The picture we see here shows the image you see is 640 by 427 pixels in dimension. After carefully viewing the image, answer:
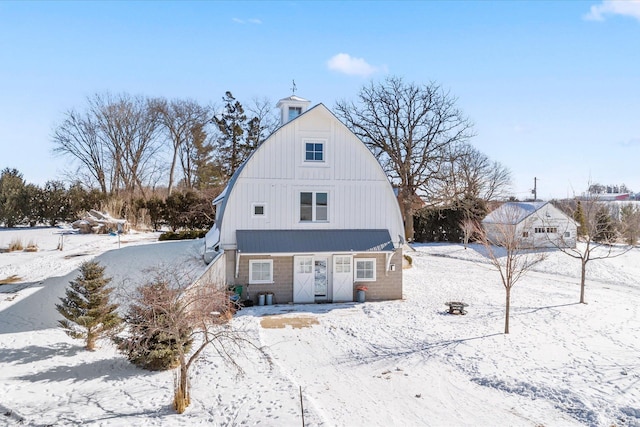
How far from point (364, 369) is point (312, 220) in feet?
24.2

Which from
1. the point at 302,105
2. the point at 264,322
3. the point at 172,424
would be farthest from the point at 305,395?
the point at 302,105

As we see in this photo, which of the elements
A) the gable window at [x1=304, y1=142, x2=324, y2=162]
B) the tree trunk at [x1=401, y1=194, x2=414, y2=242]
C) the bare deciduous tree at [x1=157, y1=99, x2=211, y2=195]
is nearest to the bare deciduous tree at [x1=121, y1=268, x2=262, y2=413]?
the gable window at [x1=304, y1=142, x2=324, y2=162]

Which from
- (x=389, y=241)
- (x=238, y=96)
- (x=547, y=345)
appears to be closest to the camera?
(x=547, y=345)

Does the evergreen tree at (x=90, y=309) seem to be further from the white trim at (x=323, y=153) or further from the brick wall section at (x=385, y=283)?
the brick wall section at (x=385, y=283)

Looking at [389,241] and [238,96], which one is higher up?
[238,96]

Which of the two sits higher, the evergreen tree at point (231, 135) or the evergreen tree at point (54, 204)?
the evergreen tree at point (231, 135)

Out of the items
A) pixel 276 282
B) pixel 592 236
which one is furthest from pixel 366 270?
pixel 592 236

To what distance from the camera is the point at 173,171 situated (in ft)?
120

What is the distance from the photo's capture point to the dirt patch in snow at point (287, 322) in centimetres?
1202

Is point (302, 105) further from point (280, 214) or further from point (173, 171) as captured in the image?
point (173, 171)

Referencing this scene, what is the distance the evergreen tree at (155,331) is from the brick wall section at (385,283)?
27.3ft

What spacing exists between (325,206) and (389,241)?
2.80 metres

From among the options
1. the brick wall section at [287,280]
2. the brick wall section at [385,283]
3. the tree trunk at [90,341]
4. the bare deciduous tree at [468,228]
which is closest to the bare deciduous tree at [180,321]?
the tree trunk at [90,341]

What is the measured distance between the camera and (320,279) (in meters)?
15.3
